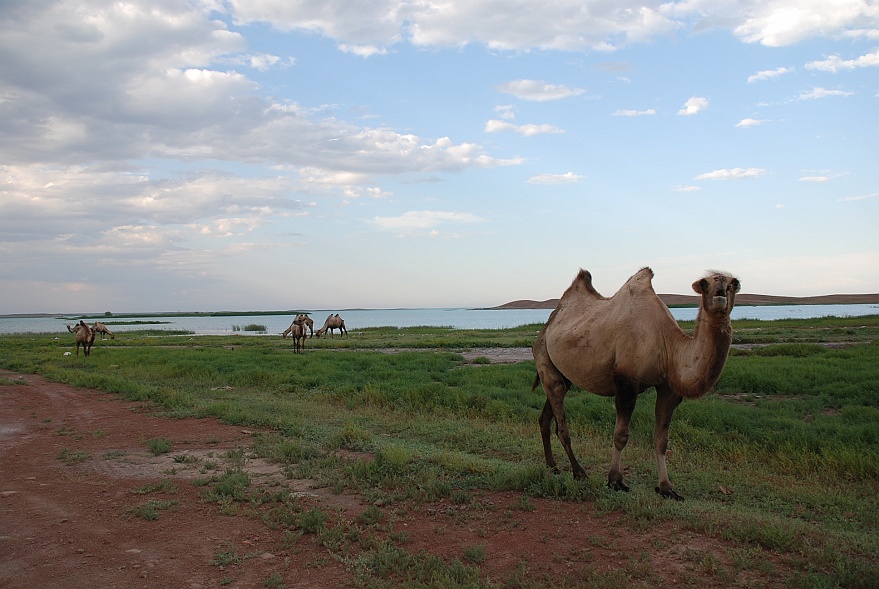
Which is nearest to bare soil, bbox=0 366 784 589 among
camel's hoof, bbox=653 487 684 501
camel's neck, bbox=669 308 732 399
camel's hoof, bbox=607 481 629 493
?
camel's hoof, bbox=607 481 629 493

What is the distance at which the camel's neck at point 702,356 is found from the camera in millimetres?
5496

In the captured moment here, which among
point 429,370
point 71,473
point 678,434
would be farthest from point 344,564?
point 429,370

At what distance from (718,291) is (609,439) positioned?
5.36 meters

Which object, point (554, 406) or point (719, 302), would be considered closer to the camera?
point (719, 302)

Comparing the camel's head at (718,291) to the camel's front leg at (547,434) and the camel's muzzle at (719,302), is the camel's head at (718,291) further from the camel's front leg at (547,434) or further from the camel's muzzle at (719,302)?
the camel's front leg at (547,434)

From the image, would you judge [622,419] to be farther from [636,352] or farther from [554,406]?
[554,406]

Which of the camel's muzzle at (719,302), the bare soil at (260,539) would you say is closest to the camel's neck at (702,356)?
the camel's muzzle at (719,302)

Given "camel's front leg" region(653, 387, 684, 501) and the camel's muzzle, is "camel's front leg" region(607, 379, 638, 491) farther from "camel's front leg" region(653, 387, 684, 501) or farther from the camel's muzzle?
the camel's muzzle

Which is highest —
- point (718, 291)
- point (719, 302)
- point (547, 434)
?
point (718, 291)

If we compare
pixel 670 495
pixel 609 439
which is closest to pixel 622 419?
pixel 670 495

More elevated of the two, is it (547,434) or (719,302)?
(719,302)

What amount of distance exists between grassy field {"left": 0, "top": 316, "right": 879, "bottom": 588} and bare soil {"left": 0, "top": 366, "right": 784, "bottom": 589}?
32 centimetres

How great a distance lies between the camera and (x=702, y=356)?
18.5 feet

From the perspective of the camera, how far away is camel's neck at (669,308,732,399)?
216 inches
